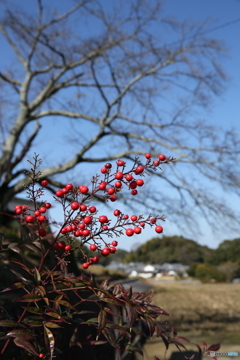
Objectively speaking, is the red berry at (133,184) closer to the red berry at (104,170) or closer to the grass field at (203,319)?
the red berry at (104,170)

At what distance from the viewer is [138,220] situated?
1.29 m

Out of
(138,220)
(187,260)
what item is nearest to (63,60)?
(138,220)

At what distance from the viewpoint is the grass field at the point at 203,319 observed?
17.2 ft

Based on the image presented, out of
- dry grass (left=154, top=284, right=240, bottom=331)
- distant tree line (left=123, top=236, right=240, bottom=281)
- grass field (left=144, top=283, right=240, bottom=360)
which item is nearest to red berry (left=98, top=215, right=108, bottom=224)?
grass field (left=144, top=283, right=240, bottom=360)

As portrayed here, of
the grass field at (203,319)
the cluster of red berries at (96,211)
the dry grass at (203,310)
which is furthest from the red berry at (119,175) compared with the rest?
the dry grass at (203,310)

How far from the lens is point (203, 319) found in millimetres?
9758

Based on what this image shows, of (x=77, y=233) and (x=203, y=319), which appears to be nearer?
(x=77, y=233)

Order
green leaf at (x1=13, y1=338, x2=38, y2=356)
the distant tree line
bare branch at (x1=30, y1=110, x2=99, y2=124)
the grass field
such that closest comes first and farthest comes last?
green leaf at (x1=13, y1=338, x2=38, y2=356)
the grass field
bare branch at (x1=30, y1=110, x2=99, y2=124)
the distant tree line

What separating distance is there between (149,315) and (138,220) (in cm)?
36

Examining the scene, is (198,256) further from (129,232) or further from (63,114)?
(129,232)

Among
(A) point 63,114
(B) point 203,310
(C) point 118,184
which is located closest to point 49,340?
(C) point 118,184

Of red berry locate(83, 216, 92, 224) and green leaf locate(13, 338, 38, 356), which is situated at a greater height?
red berry locate(83, 216, 92, 224)

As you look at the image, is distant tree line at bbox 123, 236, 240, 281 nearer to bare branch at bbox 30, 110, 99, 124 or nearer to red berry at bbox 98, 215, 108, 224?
bare branch at bbox 30, 110, 99, 124

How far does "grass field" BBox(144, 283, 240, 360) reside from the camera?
526 cm
